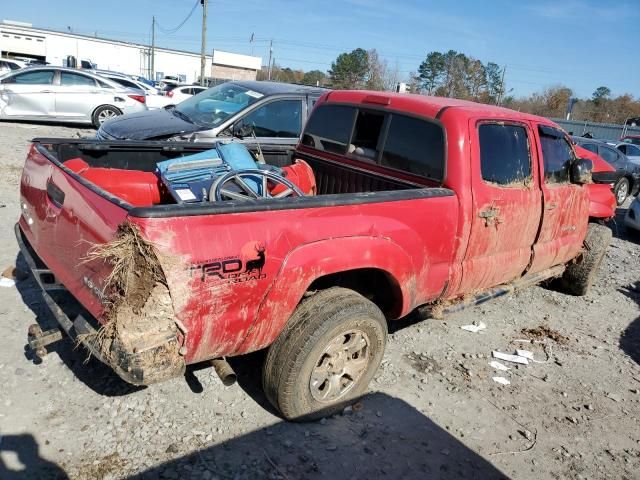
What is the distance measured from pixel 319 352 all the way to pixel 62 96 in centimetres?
1347

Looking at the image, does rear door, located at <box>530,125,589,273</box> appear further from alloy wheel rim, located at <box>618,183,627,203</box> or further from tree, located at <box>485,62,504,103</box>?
tree, located at <box>485,62,504,103</box>

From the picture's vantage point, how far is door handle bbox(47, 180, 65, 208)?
2873 mm

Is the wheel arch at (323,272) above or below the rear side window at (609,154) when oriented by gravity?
below

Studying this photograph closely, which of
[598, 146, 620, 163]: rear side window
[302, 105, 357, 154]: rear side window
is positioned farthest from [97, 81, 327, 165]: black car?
[598, 146, 620, 163]: rear side window

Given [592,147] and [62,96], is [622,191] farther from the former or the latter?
[62,96]

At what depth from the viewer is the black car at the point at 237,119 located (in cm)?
707

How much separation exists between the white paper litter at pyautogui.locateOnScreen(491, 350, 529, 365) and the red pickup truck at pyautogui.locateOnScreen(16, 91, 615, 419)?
1.81 ft

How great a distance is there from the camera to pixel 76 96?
45.1 ft

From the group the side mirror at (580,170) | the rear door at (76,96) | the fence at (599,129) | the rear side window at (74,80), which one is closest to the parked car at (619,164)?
the side mirror at (580,170)

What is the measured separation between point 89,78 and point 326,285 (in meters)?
13.4

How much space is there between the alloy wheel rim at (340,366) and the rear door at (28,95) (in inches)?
522

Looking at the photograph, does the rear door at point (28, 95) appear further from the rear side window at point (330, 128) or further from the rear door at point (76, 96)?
the rear side window at point (330, 128)

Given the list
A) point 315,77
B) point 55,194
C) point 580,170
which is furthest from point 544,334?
point 315,77

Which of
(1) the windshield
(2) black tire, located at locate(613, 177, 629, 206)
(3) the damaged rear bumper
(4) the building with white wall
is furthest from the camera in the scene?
(4) the building with white wall
